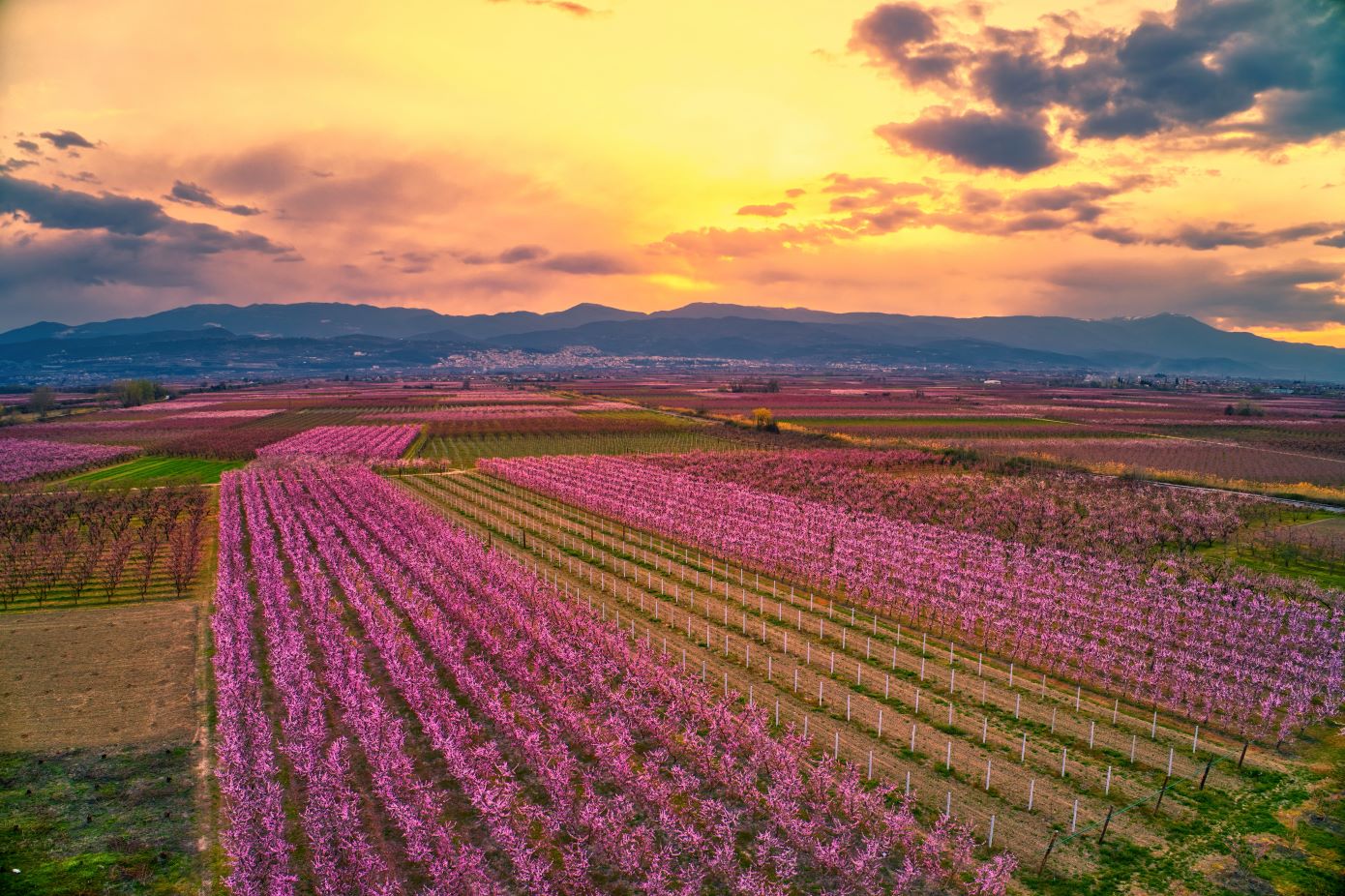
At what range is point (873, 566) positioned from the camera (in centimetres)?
3372

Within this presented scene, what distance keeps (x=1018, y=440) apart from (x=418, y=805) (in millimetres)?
89003

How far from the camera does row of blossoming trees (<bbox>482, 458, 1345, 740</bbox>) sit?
70.1ft

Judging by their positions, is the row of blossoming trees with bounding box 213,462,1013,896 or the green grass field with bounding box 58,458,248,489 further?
the green grass field with bounding box 58,458,248,489

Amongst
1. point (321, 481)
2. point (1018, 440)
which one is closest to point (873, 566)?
point (321, 481)

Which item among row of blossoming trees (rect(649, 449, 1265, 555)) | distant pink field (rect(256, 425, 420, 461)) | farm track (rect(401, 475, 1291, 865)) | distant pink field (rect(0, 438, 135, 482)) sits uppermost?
distant pink field (rect(256, 425, 420, 461))

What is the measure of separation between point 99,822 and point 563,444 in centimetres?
7050

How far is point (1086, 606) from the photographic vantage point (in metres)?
28.7

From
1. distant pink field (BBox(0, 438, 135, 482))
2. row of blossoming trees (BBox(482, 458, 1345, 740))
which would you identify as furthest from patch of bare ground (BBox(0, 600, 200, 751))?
distant pink field (BBox(0, 438, 135, 482))

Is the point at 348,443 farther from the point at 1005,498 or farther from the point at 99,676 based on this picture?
the point at 1005,498

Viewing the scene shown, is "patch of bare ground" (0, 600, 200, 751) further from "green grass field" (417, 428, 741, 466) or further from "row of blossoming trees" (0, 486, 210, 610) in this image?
"green grass field" (417, 428, 741, 466)

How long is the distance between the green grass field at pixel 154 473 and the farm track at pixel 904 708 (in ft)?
150

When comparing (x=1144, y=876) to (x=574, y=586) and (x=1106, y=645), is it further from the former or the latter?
(x=574, y=586)

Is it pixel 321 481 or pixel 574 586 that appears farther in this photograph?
pixel 321 481

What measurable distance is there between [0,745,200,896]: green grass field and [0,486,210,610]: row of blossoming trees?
625 inches
